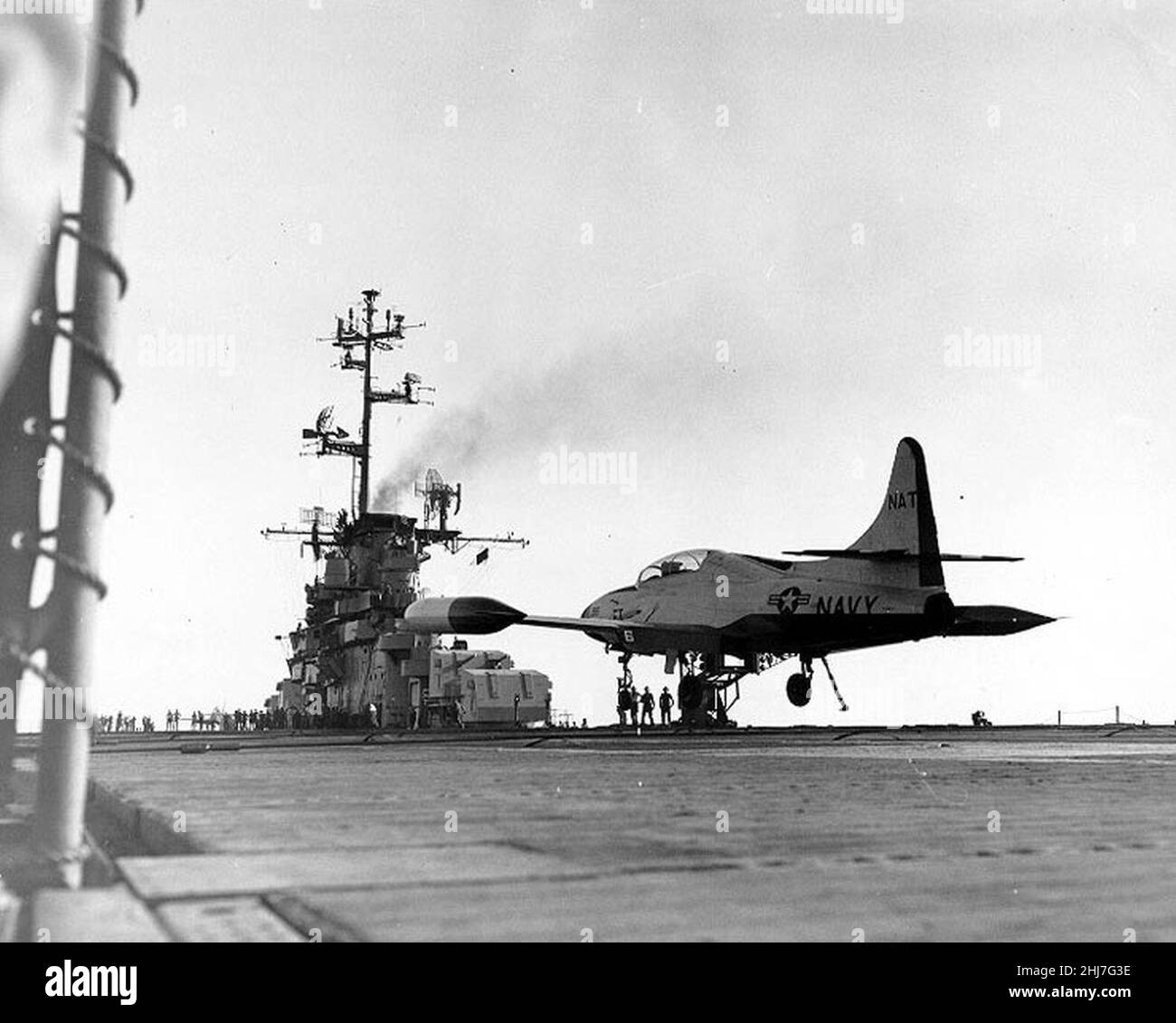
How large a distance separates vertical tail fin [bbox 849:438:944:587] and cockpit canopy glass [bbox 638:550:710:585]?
4286mm

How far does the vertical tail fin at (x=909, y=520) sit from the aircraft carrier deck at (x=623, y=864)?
25502 mm

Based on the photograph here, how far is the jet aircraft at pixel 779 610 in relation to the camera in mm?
29875

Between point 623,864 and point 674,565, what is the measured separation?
Answer: 32471 millimetres

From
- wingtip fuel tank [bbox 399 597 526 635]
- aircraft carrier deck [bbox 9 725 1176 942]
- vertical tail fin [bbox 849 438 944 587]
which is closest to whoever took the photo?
aircraft carrier deck [bbox 9 725 1176 942]

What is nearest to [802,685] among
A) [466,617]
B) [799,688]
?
[799,688]

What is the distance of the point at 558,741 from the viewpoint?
18.1 m

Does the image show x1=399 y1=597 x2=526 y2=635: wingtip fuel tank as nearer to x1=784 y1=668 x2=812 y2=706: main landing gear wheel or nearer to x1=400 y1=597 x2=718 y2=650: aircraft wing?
x1=400 y1=597 x2=718 y2=650: aircraft wing

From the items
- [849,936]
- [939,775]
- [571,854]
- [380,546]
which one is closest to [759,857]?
[571,854]

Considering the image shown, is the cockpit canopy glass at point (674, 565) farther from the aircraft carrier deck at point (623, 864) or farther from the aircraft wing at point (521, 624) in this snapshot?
the aircraft carrier deck at point (623, 864)

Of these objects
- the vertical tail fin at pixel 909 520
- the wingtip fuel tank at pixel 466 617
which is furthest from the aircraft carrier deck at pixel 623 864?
the vertical tail fin at pixel 909 520

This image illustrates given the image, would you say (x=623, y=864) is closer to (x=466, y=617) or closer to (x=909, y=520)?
(x=466, y=617)

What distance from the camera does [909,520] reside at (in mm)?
31703

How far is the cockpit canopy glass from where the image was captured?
34844mm

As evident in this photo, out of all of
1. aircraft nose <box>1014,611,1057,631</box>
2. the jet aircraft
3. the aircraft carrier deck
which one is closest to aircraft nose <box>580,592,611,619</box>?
the jet aircraft
